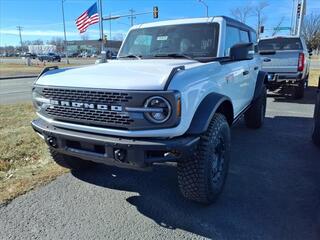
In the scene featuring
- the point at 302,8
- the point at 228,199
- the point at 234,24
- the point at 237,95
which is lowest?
the point at 228,199

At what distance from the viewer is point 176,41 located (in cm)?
452

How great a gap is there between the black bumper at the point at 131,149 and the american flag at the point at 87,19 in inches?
975

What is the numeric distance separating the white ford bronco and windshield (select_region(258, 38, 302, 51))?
806cm

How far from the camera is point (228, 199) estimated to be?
371 centimetres

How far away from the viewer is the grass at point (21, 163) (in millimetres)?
3936

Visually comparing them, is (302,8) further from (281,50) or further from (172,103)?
(172,103)

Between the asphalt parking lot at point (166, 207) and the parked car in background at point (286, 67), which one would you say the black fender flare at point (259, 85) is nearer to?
the asphalt parking lot at point (166, 207)

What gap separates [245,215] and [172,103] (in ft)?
4.85

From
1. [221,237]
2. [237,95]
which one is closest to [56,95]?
[221,237]

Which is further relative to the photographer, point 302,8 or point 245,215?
point 302,8

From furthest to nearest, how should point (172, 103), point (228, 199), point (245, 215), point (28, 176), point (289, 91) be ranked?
point (289, 91), point (28, 176), point (228, 199), point (245, 215), point (172, 103)

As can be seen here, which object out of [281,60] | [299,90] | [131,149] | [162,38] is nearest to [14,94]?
[281,60]

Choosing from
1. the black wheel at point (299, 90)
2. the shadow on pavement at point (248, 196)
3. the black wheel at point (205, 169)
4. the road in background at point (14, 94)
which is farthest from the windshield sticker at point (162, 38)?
the road in background at point (14, 94)

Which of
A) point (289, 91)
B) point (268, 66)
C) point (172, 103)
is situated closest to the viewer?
point (172, 103)
